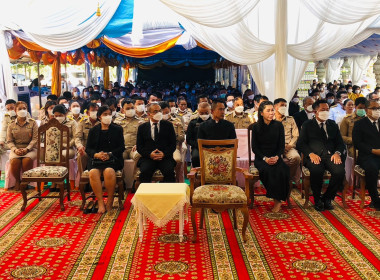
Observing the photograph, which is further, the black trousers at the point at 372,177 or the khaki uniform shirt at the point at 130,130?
the khaki uniform shirt at the point at 130,130

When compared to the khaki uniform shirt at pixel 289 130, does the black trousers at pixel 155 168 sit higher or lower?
lower

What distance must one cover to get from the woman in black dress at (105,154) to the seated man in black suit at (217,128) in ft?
3.65

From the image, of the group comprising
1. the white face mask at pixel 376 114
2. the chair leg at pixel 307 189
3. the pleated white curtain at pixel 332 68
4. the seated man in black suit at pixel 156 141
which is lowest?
the chair leg at pixel 307 189

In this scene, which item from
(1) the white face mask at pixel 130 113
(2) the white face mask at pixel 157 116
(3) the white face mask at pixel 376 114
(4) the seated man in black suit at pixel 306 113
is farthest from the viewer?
(4) the seated man in black suit at pixel 306 113

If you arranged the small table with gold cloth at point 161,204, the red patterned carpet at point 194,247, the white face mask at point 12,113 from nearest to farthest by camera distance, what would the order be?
1. the red patterned carpet at point 194,247
2. the small table with gold cloth at point 161,204
3. the white face mask at point 12,113

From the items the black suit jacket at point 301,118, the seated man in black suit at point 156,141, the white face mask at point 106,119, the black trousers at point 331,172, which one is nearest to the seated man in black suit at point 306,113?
the black suit jacket at point 301,118

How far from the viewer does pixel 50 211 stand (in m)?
6.39

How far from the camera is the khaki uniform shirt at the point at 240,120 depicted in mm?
8141

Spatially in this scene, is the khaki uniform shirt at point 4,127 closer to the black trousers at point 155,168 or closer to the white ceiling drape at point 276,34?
the black trousers at point 155,168

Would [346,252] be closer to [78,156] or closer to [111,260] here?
[111,260]

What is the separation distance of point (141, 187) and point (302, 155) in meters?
2.35

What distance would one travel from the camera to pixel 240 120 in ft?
26.8

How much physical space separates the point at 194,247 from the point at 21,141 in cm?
369

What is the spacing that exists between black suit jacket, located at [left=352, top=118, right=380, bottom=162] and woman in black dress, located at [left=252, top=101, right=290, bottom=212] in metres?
0.99
